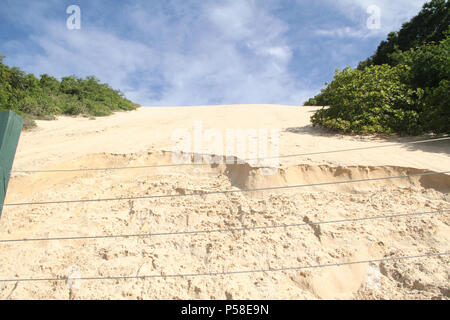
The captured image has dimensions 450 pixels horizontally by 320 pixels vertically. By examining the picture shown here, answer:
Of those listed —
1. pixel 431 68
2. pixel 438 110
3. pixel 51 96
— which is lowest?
pixel 438 110

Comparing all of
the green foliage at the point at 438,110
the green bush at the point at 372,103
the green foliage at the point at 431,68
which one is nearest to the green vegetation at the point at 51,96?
the green bush at the point at 372,103

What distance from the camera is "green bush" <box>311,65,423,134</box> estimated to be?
247 inches

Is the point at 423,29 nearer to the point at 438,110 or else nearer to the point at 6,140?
the point at 438,110

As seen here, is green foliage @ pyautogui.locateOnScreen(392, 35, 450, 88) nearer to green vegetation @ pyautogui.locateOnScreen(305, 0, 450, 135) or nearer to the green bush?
green vegetation @ pyautogui.locateOnScreen(305, 0, 450, 135)

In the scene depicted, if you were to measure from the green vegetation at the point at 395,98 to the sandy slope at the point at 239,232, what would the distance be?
6.12 feet

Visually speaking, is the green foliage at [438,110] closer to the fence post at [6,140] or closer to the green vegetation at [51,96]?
the fence post at [6,140]

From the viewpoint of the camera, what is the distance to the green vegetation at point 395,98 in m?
5.84

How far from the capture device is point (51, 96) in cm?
1340

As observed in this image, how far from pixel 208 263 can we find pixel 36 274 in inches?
81.6

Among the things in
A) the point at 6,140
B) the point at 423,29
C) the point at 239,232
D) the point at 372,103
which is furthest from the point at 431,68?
the point at 423,29

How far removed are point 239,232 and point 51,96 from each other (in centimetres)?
1502

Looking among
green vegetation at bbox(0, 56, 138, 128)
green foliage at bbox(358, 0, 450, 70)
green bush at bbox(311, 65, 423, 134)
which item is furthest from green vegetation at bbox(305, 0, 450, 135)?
green foliage at bbox(358, 0, 450, 70)

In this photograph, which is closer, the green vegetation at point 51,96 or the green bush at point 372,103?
the green bush at point 372,103
